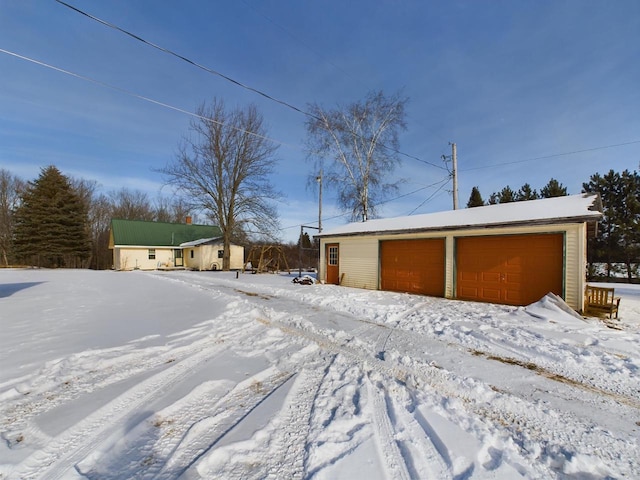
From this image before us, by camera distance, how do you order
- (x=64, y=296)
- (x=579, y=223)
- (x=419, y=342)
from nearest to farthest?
(x=419, y=342) → (x=579, y=223) → (x=64, y=296)

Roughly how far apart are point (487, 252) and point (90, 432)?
10.2 metres

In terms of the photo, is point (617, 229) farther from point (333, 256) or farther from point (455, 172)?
point (333, 256)

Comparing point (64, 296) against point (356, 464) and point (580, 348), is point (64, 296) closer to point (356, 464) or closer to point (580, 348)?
point (356, 464)

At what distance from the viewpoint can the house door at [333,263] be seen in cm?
1393

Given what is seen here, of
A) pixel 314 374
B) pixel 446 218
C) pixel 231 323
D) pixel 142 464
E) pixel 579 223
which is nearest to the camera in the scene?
pixel 142 464

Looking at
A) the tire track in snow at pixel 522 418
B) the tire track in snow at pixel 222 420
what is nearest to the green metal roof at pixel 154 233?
the tire track in snow at pixel 222 420

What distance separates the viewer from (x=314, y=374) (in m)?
3.46

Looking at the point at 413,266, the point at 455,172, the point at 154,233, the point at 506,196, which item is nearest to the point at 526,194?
the point at 506,196

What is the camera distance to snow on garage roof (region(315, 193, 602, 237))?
762 centimetres

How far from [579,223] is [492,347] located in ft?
17.9

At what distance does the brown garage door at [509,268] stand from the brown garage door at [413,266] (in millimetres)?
742

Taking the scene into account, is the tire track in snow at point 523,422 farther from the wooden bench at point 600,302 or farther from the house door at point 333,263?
the house door at point 333,263

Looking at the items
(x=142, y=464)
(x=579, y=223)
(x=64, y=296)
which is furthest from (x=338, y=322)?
(x=64, y=296)

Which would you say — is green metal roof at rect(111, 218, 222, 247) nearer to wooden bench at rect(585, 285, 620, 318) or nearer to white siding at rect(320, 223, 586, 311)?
white siding at rect(320, 223, 586, 311)
